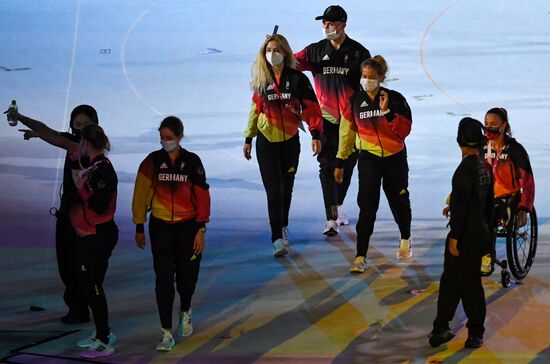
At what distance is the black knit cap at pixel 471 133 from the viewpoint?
7.16 m

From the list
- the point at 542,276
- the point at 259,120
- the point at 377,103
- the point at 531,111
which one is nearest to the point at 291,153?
the point at 259,120

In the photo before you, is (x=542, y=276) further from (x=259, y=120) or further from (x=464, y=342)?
(x=259, y=120)

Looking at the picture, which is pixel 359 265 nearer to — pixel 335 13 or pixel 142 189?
pixel 335 13

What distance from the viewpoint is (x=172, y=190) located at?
733cm

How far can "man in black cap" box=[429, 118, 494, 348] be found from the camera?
7.14 meters

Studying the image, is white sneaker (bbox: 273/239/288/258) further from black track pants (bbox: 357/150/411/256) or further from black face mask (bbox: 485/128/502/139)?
black face mask (bbox: 485/128/502/139)

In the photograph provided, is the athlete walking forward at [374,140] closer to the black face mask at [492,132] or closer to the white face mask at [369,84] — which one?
the white face mask at [369,84]

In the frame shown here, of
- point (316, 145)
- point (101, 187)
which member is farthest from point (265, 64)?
point (101, 187)

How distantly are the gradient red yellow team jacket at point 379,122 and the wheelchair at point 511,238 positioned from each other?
732mm

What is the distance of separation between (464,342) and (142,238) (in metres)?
1.70

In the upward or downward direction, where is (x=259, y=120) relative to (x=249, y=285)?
upward

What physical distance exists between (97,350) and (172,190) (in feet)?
2.87

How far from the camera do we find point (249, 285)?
27.9 feet

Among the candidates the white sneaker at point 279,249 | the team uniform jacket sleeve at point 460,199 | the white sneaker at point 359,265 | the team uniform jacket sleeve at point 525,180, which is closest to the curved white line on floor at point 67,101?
the white sneaker at point 279,249
